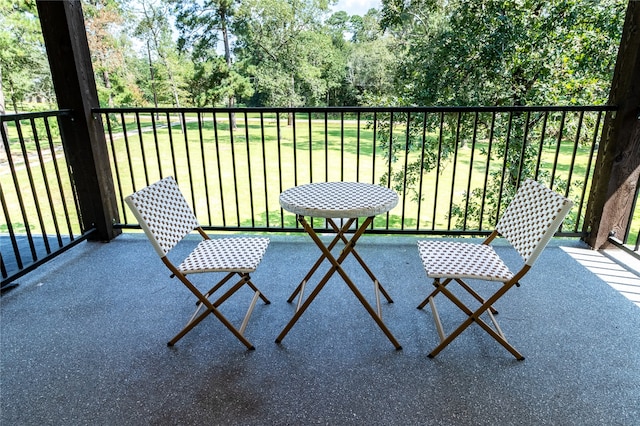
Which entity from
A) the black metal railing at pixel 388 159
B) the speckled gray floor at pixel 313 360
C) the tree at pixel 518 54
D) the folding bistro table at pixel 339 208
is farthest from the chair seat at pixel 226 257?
the tree at pixel 518 54

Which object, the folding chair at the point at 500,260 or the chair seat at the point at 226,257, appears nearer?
the folding chair at the point at 500,260

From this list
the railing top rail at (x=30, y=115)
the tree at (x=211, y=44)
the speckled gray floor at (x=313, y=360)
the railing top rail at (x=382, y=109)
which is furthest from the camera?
the tree at (x=211, y=44)

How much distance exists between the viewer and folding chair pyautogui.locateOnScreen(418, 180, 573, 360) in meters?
1.60

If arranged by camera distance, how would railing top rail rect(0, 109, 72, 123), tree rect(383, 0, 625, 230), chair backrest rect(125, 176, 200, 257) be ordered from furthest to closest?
tree rect(383, 0, 625, 230) < railing top rail rect(0, 109, 72, 123) < chair backrest rect(125, 176, 200, 257)

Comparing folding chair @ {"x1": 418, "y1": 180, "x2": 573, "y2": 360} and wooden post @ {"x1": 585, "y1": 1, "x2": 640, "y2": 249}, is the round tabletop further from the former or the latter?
wooden post @ {"x1": 585, "y1": 1, "x2": 640, "y2": 249}

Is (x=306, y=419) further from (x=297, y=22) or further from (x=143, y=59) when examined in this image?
(x=143, y=59)

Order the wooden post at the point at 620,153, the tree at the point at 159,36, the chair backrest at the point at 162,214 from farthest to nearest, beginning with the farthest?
1. the tree at the point at 159,36
2. the wooden post at the point at 620,153
3. the chair backrest at the point at 162,214

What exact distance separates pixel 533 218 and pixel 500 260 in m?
0.26

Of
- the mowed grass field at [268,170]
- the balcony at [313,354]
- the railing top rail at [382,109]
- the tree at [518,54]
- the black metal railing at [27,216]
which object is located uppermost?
the tree at [518,54]

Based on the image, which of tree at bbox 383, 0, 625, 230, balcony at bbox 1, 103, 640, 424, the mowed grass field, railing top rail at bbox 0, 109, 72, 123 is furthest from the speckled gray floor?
the mowed grass field

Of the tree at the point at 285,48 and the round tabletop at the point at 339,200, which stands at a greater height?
the tree at the point at 285,48

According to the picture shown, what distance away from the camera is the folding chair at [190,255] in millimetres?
1715

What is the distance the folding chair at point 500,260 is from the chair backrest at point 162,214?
127 cm

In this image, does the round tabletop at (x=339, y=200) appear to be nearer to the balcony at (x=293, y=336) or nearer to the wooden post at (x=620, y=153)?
the balcony at (x=293, y=336)
